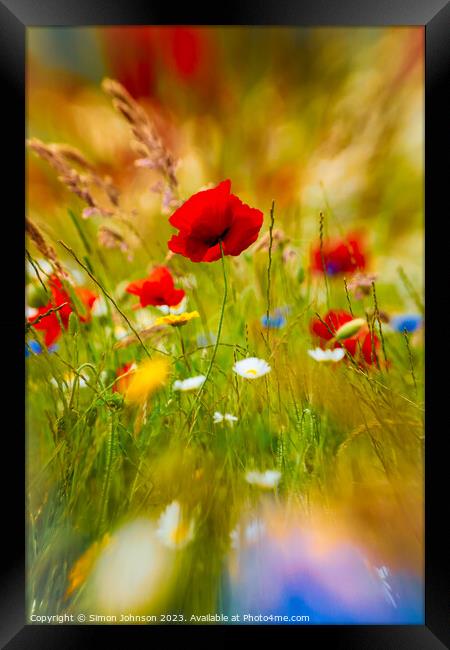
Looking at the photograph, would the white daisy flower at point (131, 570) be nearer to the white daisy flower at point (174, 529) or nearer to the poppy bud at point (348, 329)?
the white daisy flower at point (174, 529)

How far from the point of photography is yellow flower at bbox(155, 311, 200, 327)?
0.91 m

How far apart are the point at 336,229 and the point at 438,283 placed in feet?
0.64

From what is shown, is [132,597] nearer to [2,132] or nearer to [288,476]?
[288,476]

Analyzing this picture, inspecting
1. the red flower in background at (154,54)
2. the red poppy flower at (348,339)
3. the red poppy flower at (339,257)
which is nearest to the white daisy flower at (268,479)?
the red poppy flower at (348,339)

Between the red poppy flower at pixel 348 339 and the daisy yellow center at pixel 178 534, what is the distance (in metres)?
0.39

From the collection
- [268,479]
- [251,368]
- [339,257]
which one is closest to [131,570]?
[268,479]

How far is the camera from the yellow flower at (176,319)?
911 mm

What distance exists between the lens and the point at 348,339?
2.97 ft

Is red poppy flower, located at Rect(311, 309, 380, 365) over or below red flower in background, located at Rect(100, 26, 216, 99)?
below

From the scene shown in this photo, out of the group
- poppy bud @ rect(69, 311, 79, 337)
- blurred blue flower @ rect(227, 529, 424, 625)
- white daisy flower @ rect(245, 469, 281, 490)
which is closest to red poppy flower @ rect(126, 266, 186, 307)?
poppy bud @ rect(69, 311, 79, 337)

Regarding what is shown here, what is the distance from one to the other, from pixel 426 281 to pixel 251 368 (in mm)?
329

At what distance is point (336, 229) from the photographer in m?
0.92

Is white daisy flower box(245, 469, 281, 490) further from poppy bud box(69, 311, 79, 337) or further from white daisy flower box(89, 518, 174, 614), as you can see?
poppy bud box(69, 311, 79, 337)

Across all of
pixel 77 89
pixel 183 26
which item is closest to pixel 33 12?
pixel 77 89
